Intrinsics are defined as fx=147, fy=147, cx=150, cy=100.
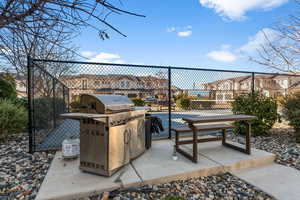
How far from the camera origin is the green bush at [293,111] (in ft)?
11.6

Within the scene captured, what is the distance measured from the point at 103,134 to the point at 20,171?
154 cm

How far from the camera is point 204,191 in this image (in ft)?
5.98

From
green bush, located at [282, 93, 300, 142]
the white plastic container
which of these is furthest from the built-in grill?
green bush, located at [282, 93, 300, 142]

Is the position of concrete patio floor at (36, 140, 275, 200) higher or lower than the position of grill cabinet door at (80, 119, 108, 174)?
lower

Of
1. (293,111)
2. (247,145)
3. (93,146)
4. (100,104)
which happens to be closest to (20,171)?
(93,146)

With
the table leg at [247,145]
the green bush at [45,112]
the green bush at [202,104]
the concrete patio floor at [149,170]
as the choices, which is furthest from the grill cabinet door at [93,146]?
the green bush at [202,104]

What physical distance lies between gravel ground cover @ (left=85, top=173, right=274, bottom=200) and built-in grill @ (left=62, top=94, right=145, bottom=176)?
0.41 meters

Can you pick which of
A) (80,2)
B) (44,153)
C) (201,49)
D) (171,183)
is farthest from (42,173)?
(201,49)

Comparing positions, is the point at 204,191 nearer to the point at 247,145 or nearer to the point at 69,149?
the point at 247,145

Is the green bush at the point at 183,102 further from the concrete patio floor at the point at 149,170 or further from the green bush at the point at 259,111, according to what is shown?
the concrete patio floor at the point at 149,170

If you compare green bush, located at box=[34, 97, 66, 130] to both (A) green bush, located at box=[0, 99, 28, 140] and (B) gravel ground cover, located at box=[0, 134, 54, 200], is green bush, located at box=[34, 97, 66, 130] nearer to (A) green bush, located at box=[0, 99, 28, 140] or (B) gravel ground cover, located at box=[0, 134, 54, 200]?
(A) green bush, located at box=[0, 99, 28, 140]

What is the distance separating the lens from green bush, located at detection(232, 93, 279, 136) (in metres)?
4.02

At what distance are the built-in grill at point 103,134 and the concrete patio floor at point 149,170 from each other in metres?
0.16

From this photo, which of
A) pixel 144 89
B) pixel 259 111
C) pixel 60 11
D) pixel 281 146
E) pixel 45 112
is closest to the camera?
pixel 60 11
